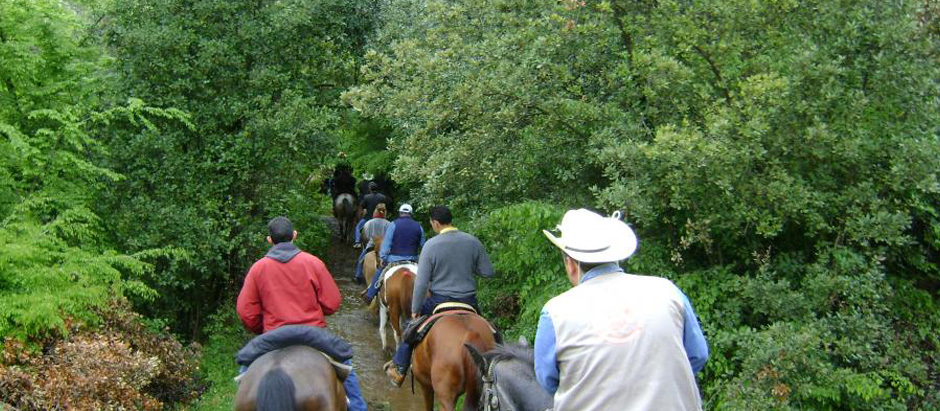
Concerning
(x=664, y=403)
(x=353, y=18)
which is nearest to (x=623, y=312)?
(x=664, y=403)

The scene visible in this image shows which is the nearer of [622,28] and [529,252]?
[622,28]

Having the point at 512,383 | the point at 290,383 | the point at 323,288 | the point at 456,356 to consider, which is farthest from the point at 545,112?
the point at 290,383

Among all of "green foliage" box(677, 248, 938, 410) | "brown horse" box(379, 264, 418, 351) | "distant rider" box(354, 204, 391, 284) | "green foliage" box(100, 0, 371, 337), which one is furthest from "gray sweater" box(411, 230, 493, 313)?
"distant rider" box(354, 204, 391, 284)

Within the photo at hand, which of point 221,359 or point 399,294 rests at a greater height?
point 399,294

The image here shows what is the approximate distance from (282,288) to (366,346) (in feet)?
22.5

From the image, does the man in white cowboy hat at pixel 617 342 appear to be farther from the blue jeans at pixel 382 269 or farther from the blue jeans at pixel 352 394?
the blue jeans at pixel 382 269

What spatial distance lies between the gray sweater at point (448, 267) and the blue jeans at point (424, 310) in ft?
0.16

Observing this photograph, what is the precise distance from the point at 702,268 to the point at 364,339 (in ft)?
22.5

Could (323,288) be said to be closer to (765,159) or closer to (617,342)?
(617,342)

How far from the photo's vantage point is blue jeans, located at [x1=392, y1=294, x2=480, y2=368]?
891 cm

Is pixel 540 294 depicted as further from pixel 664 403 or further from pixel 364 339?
pixel 664 403

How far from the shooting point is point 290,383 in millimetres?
5988

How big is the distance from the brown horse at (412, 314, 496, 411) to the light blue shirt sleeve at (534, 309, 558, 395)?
3984 mm

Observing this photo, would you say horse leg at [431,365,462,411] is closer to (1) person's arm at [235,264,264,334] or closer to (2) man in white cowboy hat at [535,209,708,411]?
(1) person's arm at [235,264,264,334]
